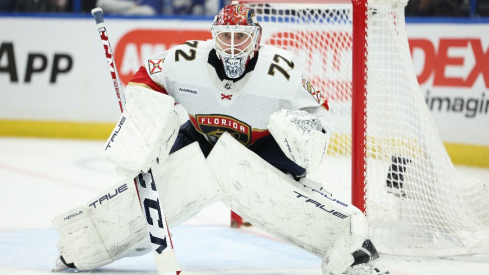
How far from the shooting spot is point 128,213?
114 inches

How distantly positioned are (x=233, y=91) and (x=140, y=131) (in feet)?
1.42

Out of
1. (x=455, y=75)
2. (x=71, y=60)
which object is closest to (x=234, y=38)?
(x=455, y=75)

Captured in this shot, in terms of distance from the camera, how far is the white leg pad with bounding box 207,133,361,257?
9.24 ft

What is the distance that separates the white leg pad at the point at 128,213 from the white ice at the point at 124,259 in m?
0.10

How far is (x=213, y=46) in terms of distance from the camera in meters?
3.01

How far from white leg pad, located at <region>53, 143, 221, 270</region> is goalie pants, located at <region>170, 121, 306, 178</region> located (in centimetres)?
26

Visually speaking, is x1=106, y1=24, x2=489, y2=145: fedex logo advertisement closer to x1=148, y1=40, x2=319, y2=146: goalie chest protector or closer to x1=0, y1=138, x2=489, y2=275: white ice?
x1=0, y1=138, x2=489, y2=275: white ice

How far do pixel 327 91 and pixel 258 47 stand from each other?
1646mm

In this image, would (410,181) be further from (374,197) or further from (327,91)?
(327,91)

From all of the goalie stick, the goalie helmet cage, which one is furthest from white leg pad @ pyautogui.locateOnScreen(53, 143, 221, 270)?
the goalie helmet cage

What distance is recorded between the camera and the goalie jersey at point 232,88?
2.91 m

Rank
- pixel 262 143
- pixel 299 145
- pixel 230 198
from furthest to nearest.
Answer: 1. pixel 262 143
2. pixel 230 198
3. pixel 299 145

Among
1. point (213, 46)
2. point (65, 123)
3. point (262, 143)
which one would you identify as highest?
point (213, 46)

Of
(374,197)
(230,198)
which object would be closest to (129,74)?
(374,197)
